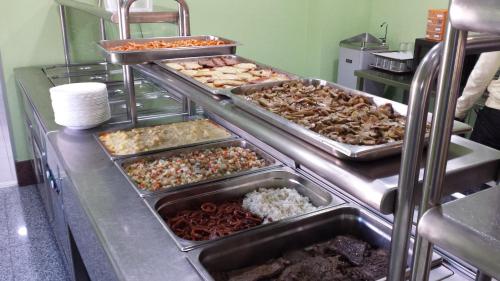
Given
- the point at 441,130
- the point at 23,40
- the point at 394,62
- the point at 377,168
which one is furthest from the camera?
the point at 394,62

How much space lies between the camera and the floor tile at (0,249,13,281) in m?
1.96

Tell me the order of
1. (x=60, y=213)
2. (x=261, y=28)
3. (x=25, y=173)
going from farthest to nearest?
(x=261, y=28)
(x=25, y=173)
(x=60, y=213)

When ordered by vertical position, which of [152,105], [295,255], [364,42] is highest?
[364,42]

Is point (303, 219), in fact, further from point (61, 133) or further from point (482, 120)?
point (482, 120)

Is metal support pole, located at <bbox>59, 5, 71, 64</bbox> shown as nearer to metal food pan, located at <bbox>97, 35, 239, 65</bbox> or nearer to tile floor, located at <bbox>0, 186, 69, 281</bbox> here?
tile floor, located at <bbox>0, 186, 69, 281</bbox>

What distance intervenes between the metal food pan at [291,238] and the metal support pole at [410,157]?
1.42 ft

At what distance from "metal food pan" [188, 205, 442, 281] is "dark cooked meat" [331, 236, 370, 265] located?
5 cm

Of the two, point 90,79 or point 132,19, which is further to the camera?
point 90,79

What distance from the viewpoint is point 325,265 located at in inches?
40.5


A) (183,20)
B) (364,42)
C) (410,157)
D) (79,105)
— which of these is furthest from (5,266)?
(364,42)

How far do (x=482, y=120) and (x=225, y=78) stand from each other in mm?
1617

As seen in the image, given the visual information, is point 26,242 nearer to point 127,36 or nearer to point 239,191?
point 127,36

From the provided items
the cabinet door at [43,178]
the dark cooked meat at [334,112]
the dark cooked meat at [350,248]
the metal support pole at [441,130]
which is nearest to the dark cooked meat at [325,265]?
the dark cooked meat at [350,248]

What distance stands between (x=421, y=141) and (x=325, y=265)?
1.82 ft
